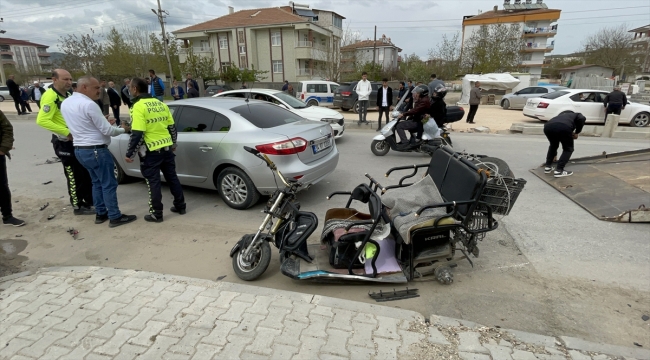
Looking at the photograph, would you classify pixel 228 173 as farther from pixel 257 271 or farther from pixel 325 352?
pixel 325 352

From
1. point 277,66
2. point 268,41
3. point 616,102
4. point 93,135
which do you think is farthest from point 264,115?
point 268,41

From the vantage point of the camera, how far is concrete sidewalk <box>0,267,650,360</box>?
93.9 inches

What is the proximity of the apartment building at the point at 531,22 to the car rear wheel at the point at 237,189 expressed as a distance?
72361 millimetres

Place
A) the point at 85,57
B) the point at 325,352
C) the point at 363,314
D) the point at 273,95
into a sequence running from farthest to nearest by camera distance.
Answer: the point at 85,57
the point at 273,95
the point at 363,314
the point at 325,352

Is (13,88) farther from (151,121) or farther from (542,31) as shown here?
(542,31)

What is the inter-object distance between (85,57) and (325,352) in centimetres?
4271

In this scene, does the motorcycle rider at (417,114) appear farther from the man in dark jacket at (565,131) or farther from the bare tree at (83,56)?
the bare tree at (83,56)

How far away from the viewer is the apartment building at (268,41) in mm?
42406

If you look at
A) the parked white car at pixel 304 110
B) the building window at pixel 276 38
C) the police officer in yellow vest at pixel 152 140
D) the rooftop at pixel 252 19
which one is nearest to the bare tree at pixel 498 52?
the rooftop at pixel 252 19

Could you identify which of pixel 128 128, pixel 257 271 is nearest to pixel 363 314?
pixel 257 271

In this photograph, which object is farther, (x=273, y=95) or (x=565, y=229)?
(x=273, y=95)

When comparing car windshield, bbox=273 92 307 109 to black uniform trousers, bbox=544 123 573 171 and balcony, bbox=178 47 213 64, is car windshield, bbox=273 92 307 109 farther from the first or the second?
balcony, bbox=178 47 213 64

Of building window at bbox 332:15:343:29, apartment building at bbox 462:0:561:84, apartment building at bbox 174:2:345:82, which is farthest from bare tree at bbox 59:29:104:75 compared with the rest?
apartment building at bbox 462:0:561:84

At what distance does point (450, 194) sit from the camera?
333 centimetres
